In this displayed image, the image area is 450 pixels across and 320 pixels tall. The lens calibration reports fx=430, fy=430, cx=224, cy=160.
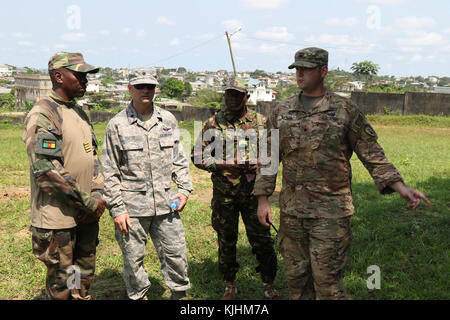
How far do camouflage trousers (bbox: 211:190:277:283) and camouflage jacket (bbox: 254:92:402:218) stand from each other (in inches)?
30.2

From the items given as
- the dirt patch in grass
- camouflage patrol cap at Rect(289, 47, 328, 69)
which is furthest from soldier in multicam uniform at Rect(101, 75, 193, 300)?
the dirt patch in grass

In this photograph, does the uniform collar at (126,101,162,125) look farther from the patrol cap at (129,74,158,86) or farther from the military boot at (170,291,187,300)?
the military boot at (170,291,187,300)

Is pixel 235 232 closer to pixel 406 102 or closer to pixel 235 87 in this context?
pixel 235 87

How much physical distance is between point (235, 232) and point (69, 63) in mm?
1968

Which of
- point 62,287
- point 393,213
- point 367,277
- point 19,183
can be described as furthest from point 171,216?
point 19,183

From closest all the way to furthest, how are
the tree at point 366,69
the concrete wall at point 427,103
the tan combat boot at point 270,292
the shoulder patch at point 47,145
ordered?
the shoulder patch at point 47,145, the tan combat boot at point 270,292, the concrete wall at point 427,103, the tree at point 366,69

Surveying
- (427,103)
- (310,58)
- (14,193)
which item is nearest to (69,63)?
(310,58)

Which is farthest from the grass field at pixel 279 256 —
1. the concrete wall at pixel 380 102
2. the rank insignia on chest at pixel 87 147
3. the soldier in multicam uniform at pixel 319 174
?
the concrete wall at pixel 380 102

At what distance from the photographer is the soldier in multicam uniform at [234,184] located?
3768 mm

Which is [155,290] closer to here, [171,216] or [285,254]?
[171,216]

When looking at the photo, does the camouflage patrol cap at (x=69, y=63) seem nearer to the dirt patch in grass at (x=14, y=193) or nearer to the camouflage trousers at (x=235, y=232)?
the camouflage trousers at (x=235, y=232)

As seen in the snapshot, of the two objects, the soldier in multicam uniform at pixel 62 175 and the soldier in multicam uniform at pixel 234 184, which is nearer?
the soldier in multicam uniform at pixel 62 175

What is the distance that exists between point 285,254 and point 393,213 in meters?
3.52

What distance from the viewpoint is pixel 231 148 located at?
3.85 m
